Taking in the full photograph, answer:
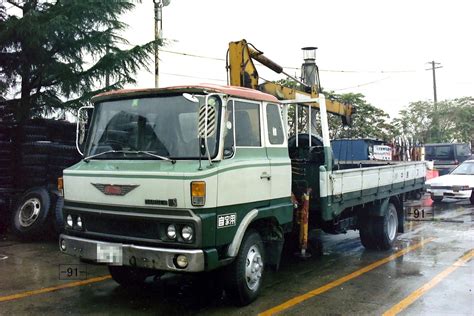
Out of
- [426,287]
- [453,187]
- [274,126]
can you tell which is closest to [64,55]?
[274,126]

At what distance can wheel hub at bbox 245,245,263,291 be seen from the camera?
5.21 metres

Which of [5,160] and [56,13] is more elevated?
[56,13]

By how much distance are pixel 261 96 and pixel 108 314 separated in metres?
3.04

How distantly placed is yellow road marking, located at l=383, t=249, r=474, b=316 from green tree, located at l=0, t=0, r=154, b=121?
320 inches

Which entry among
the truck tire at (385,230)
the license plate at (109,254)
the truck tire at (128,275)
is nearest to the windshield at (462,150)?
the truck tire at (385,230)

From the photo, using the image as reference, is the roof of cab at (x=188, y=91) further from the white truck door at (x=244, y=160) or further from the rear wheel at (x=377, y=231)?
the rear wheel at (x=377, y=231)

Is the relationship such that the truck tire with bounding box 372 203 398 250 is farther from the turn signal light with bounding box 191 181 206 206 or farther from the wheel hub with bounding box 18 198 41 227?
the wheel hub with bounding box 18 198 41 227

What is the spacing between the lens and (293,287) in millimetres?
6066

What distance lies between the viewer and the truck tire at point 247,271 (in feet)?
16.5

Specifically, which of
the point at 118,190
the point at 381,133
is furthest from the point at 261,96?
the point at 381,133

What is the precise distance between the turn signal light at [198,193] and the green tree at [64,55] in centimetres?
726

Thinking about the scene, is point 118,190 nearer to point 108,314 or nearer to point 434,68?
point 108,314

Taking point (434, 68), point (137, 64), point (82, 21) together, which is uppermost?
point (434, 68)

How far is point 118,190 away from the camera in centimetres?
483
